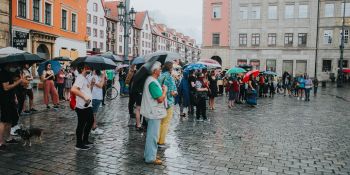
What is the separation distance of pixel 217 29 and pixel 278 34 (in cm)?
856

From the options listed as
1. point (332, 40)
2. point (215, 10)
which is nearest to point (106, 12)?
point (215, 10)

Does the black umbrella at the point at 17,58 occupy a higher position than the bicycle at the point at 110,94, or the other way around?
the black umbrella at the point at 17,58

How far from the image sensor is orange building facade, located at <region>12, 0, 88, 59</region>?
80.3ft

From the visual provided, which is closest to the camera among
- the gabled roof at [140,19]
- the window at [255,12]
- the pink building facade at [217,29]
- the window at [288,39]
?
the window at [288,39]

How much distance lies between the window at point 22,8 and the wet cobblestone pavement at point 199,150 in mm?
16120

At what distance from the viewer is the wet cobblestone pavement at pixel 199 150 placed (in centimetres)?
580

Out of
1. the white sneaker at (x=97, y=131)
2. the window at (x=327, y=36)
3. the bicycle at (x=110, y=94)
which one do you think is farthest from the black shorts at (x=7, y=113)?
the window at (x=327, y=36)

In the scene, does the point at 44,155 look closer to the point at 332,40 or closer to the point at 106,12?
the point at 332,40

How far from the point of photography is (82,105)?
267 inches

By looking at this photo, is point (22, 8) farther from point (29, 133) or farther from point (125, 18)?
point (29, 133)

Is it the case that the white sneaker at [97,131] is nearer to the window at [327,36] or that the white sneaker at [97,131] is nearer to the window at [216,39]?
the window at [216,39]

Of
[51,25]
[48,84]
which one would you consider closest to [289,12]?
[51,25]

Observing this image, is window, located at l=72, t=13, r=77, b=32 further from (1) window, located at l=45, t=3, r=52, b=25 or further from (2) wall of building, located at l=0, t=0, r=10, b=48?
(2) wall of building, located at l=0, t=0, r=10, b=48

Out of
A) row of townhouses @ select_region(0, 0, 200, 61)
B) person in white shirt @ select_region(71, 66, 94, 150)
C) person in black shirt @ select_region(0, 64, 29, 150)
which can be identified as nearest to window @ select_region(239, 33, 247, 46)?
row of townhouses @ select_region(0, 0, 200, 61)
